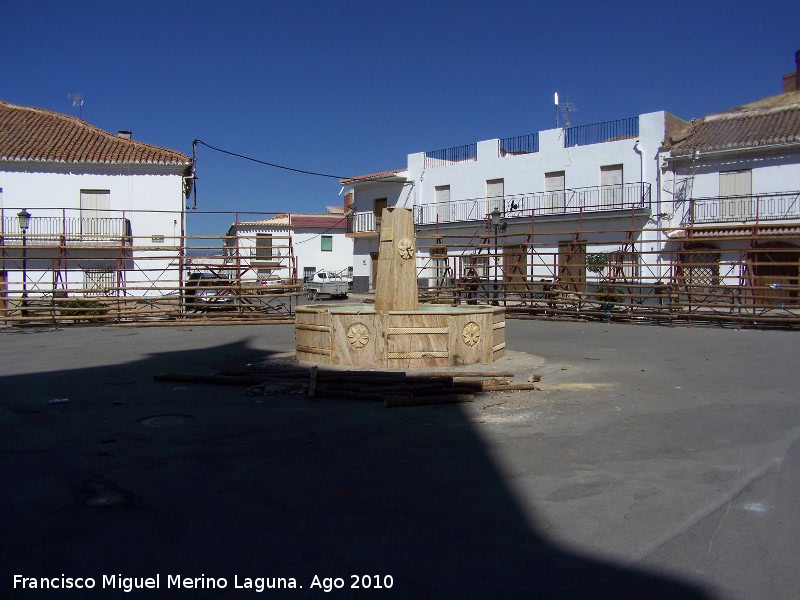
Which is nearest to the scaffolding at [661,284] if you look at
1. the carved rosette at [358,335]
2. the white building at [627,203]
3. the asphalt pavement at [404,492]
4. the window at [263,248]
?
the white building at [627,203]

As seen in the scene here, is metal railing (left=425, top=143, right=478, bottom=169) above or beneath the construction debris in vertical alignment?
above

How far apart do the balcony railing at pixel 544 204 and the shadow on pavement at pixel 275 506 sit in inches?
821

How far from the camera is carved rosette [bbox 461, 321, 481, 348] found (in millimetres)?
9648

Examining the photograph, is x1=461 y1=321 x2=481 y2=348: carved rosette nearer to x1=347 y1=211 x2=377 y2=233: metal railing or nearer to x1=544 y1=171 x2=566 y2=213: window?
x1=544 y1=171 x2=566 y2=213: window

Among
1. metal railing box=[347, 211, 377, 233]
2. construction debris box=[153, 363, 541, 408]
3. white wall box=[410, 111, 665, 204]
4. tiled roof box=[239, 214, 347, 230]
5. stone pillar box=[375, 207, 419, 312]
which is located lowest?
Answer: construction debris box=[153, 363, 541, 408]

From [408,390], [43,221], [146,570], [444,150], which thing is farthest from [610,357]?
[444,150]

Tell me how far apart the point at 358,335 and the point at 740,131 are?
908 inches

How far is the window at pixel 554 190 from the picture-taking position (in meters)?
30.1


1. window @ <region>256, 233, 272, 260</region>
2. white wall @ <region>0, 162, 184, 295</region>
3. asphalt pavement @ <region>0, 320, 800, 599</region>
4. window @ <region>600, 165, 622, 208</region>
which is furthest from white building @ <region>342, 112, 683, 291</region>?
asphalt pavement @ <region>0, 320, 800, 599</region>

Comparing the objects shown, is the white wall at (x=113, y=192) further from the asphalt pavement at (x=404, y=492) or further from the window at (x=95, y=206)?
the asphalt pavement at (x=404, y=492)

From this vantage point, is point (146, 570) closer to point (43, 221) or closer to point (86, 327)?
point (86, 327)

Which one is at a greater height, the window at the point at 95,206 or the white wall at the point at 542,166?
the white wall at the point at 542,166

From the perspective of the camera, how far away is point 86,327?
18984mm

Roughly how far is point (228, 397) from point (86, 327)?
13.3 m
